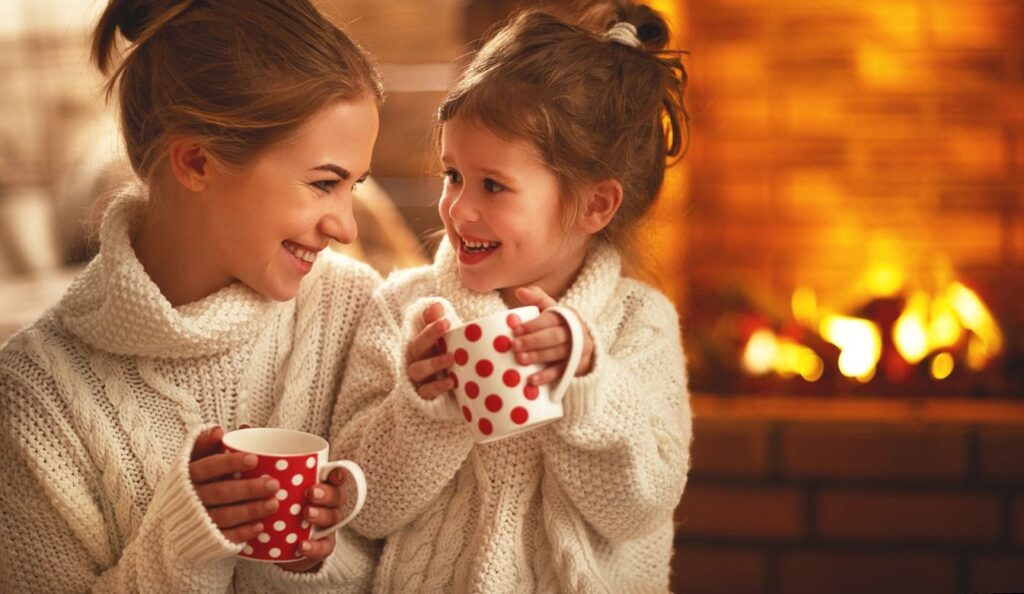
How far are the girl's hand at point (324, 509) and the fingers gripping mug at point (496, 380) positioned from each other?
16 centimetres

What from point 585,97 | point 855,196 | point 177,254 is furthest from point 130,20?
point 855,196

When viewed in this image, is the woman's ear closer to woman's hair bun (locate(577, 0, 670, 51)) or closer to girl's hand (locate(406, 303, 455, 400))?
girl's hand (locate(406, 303, 455, 400))

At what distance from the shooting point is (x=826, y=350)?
96.4 inches

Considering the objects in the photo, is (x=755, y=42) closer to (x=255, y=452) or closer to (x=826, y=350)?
(x=826, y=350)

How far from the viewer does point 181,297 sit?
4.25 feet

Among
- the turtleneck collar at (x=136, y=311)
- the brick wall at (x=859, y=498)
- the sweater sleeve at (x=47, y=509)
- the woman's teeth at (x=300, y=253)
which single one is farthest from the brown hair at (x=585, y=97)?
the brick wall at (x=859, y=498)

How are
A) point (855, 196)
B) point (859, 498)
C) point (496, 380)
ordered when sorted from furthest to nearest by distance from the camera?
1. point (855, 196)
2. point (859, 498)
3. point (496, 380)

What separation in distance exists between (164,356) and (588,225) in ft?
1.69

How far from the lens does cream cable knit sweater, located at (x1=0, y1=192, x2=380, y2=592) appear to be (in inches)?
48.2

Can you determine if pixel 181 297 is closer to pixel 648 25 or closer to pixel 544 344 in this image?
pixel 544 344

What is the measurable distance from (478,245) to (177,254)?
1.14ft

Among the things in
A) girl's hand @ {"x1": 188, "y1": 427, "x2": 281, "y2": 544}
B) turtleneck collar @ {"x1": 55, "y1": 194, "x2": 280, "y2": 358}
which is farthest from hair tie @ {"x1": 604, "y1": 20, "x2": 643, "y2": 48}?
girl's hand @ {"x1": 188, "y1": 427, "x2": 281, "y2": 544}

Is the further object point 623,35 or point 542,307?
point 623,35

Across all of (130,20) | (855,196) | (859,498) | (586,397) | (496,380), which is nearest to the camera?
(496,380)
